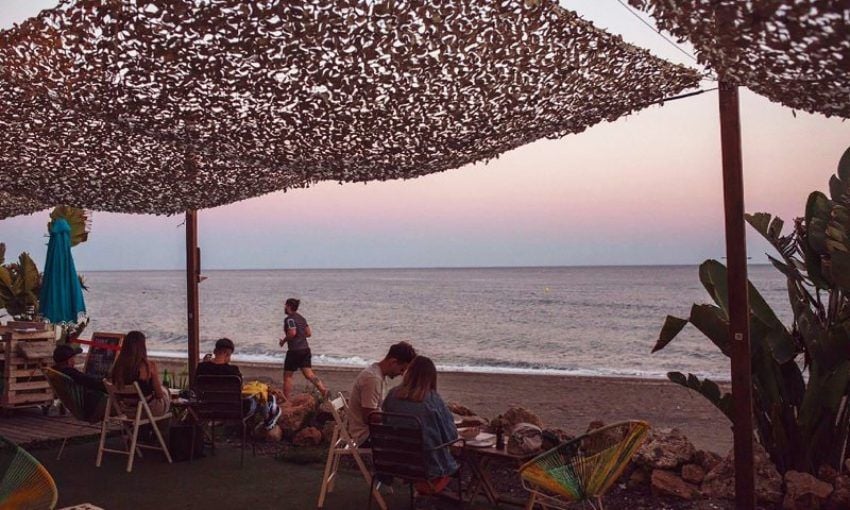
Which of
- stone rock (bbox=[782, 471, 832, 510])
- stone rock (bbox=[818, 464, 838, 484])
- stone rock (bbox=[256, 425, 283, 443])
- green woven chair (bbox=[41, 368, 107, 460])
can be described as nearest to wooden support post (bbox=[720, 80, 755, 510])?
stone rock (bbox=[782, 471, 832, 510])

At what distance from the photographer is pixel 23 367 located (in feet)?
25.9

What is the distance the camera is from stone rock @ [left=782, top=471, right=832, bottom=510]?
13.9 ft

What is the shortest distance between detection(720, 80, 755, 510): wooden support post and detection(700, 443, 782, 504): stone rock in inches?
18.1

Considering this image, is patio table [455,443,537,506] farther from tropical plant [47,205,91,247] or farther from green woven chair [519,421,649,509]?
tropical plant [47,205,91,247]

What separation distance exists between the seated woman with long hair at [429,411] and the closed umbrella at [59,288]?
5370mm

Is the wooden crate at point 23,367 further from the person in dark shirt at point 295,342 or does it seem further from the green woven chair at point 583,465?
the green woven chair at point 583,465

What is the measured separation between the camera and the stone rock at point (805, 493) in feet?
13.9

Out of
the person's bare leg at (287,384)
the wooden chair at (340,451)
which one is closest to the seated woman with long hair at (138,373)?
the wooden chair at (340,451)

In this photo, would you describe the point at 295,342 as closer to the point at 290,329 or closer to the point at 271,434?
the point at 290,329

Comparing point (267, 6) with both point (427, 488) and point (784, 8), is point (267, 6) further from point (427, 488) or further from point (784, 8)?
→ point (427, 488)

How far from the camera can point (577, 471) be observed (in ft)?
12.1

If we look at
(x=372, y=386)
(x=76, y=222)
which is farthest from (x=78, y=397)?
(x=76, y=222)

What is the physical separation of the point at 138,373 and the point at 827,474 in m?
5.21

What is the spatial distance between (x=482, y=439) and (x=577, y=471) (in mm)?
986
